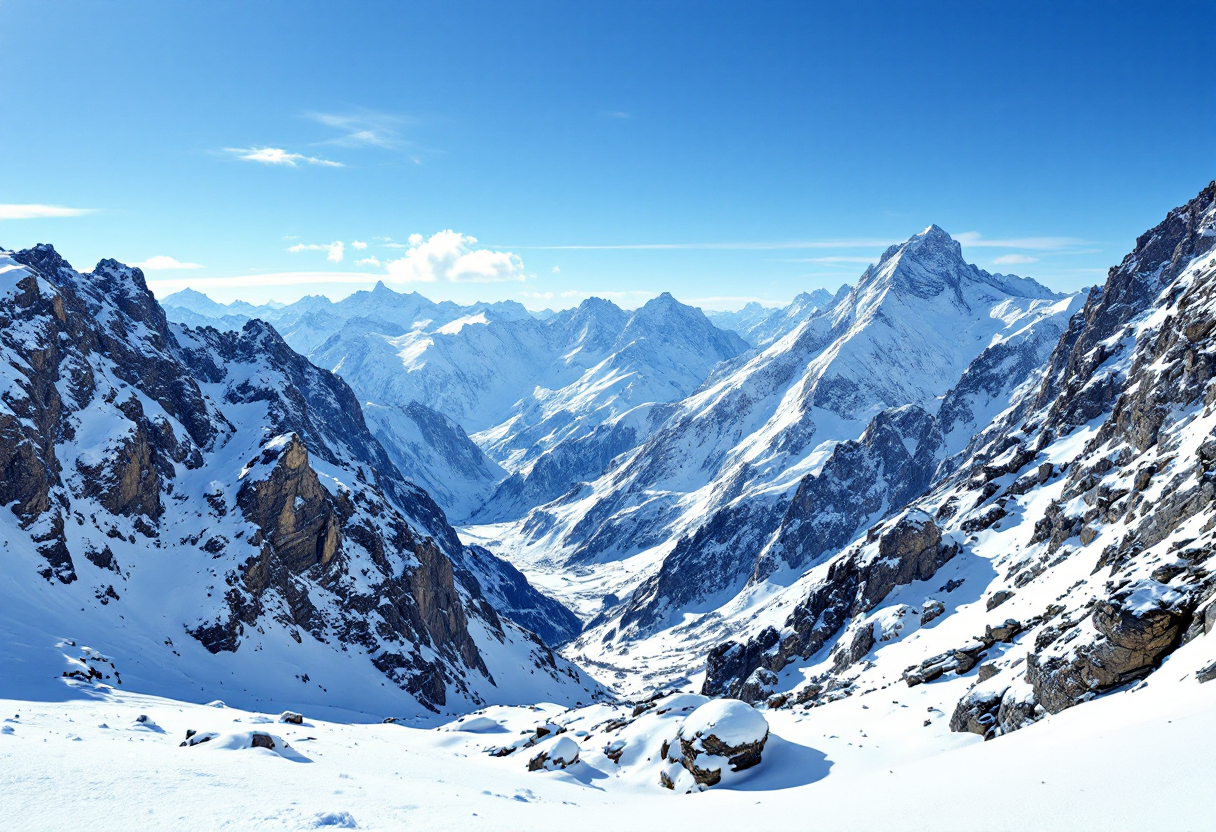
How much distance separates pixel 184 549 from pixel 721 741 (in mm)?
90868

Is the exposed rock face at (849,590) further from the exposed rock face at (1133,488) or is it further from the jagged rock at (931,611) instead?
the exposed rock face at (1133,488)

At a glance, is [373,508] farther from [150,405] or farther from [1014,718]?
[1014,718]

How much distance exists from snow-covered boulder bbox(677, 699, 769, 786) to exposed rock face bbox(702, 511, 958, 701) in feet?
152

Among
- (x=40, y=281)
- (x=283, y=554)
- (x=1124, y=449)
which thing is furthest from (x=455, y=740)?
(x=40, y=281)

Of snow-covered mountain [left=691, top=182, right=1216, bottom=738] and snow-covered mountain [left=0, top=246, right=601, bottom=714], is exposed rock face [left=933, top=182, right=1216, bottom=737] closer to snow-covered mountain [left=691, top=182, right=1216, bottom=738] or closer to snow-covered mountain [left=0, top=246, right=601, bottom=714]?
snow-covered mountain [left=691, top=182, right=1216, bottom=738]

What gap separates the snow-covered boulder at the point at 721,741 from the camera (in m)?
31.1

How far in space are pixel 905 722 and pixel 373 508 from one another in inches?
4338

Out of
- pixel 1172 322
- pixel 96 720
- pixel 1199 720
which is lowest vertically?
pixel 96 720

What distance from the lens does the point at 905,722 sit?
115ft

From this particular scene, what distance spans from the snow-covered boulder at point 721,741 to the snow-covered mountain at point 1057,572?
9.35m

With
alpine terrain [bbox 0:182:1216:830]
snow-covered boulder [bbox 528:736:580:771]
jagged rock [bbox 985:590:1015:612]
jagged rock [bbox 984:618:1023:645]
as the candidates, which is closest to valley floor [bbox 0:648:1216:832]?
alpine terrain [bbox 0:182:1216:830]

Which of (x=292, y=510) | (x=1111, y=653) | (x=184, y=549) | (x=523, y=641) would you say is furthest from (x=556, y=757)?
(x=523, y=641)

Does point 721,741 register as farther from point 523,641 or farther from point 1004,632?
point 523,641

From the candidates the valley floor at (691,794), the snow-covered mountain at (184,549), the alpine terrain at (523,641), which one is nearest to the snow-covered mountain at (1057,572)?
the alpine terrain at (523,641)
